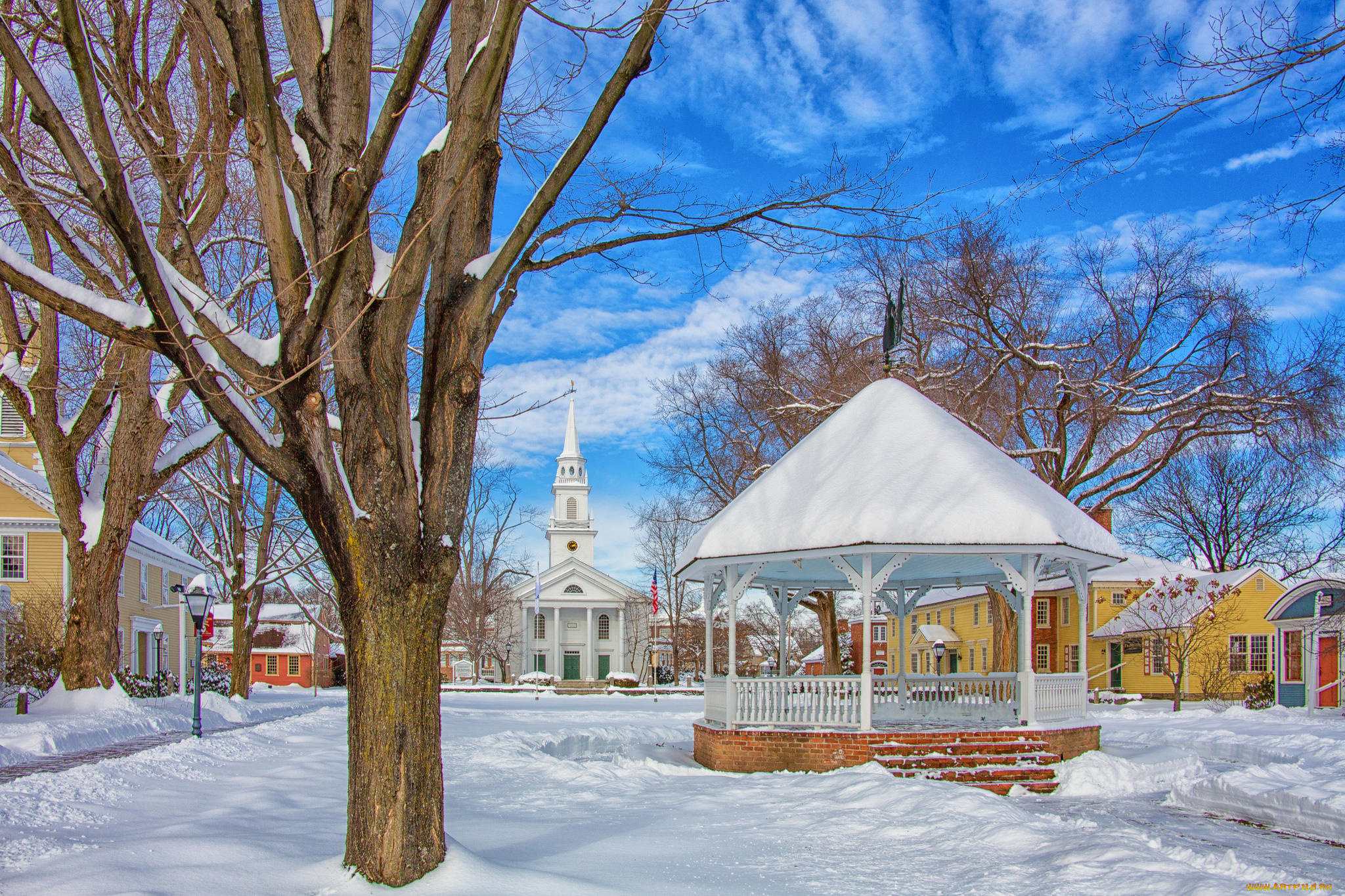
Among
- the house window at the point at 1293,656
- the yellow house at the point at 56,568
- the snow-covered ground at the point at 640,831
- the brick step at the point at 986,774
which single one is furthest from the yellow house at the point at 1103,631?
the yellow house at the point at 56,568

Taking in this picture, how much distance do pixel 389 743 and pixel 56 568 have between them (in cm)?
2726

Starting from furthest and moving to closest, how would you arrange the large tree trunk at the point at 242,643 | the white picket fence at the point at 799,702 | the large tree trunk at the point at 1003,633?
the large tree trunk at the point at 242,643, the large tree trunk at the point at 1003,633, the white picket fence at the point at 799,702

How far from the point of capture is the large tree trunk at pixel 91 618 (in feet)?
49.2

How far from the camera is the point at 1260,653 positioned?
3219 centimetres

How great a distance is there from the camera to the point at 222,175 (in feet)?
40.7

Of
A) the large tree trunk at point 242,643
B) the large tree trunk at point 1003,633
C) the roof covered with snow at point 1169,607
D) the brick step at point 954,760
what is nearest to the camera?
the brick step at point 954,760

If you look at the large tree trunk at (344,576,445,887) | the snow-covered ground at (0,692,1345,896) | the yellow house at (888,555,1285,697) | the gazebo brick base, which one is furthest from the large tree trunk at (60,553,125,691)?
the yellow house at (888,555,1285,697)

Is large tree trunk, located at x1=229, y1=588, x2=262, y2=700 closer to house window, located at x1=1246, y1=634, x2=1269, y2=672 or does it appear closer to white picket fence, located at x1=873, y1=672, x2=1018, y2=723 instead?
white picket fence, located at x1=873, y1=672, x2=1018, y2=723

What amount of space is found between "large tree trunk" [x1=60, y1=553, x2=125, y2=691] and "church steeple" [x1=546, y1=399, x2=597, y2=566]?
166 feet

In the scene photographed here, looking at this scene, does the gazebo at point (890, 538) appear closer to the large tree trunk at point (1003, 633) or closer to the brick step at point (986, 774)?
the brick step at point (986, 774)

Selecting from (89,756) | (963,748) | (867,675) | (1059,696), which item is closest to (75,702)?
(89,756)

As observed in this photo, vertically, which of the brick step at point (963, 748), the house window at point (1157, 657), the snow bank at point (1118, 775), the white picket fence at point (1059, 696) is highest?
the white picket fence at point (1059, 696)

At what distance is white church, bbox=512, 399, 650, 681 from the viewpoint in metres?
62.0

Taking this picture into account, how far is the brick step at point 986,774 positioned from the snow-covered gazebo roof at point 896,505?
2.65 metres
